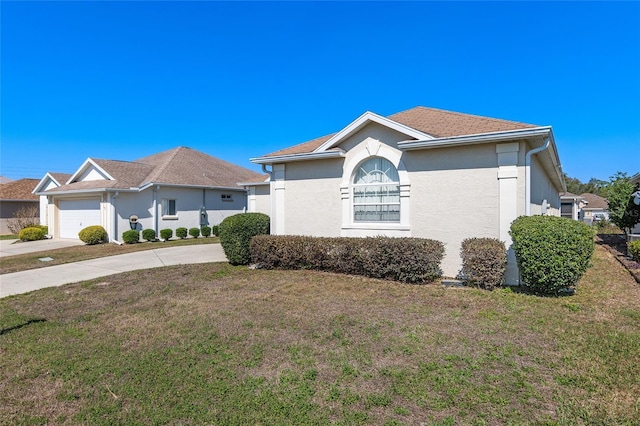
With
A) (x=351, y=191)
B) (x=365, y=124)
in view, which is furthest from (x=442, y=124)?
(x=351, y=191)

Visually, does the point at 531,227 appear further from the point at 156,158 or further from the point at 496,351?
the point at 156,158

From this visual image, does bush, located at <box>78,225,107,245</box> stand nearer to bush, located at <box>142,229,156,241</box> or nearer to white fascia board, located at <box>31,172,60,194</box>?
bush, located at <box>142,229,156,241</box>

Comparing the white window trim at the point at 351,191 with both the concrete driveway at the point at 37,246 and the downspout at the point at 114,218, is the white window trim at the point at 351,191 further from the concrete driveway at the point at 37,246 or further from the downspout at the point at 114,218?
the concrete driveway at the point at 37,246

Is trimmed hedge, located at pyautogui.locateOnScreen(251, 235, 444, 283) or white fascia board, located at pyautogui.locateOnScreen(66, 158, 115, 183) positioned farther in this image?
white fascia board, located at pyautogui.locateOnScreen(66, 158, 115, 183)

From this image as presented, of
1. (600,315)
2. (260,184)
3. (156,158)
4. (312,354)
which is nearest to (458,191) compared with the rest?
(600,315)

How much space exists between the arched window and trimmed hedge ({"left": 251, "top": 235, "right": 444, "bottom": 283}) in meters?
1.39

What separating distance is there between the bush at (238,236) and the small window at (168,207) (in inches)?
403

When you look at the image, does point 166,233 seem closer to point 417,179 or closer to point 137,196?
point 137,196

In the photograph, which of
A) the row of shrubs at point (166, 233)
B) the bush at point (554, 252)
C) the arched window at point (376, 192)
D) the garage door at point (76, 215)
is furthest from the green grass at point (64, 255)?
the bush at point (554, 252)

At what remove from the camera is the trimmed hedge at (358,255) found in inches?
318

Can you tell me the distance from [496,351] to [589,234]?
3811mm

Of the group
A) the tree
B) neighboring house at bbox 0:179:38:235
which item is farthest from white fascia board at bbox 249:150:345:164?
neighboring house at bbox 0:179:38:235

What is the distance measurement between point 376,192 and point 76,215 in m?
18.1

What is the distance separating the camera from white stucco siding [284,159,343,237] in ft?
34.6
